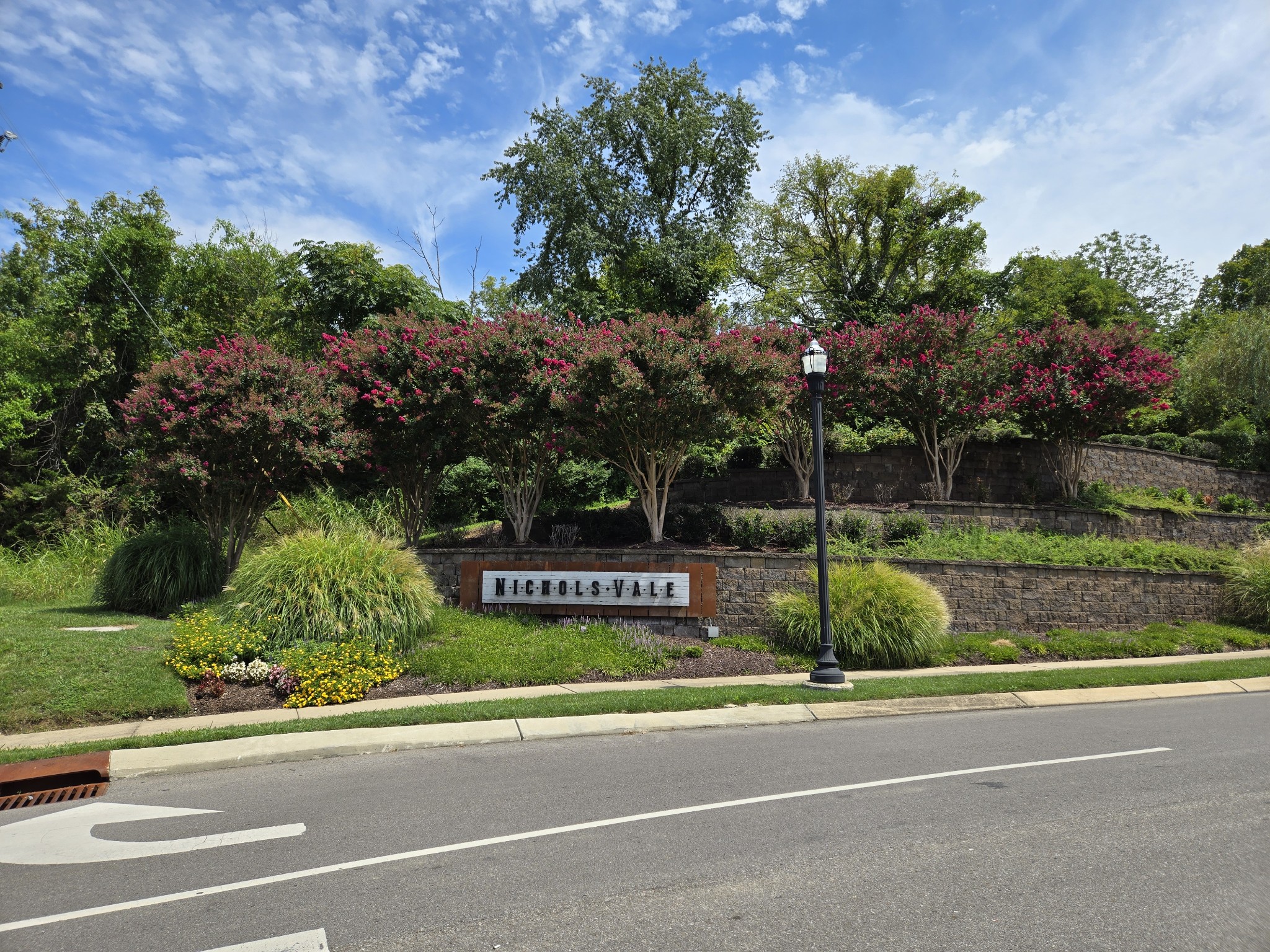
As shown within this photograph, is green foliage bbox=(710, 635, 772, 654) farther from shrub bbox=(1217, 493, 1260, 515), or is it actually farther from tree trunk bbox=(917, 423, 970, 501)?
shrub bbox=(1217, 493, 1260, 515)

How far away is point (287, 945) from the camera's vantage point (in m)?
3.54

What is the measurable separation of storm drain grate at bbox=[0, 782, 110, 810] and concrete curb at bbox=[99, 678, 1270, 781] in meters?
0.31

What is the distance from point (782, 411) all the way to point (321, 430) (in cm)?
918

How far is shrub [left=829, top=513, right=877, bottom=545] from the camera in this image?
14.7 meters

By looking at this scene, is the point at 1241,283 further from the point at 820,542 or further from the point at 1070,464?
the point at 820,542

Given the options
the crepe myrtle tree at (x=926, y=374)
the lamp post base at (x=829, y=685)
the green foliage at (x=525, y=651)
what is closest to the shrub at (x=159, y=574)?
the green foliage at (x=525, y=651)

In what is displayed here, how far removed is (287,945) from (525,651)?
7616 mm

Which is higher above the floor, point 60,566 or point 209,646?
point 60,566

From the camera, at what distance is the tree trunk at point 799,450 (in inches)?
693

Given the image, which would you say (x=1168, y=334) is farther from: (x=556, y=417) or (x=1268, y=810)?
(x=1268, y=810)

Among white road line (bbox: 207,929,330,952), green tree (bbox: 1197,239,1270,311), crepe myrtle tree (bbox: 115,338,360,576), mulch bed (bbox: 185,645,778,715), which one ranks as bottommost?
mulch bed (bbox: 185,645,778,715)

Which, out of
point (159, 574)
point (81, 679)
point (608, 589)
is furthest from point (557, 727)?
point (159, 574)

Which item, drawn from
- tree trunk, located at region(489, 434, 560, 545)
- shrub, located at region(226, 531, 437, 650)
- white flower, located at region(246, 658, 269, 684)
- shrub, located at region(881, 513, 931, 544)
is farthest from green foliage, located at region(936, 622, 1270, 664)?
white flower, located at region(246, 658, 269, 684)

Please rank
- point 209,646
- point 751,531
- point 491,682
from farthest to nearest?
point 751,531 → point 491,682 → point 209,646
